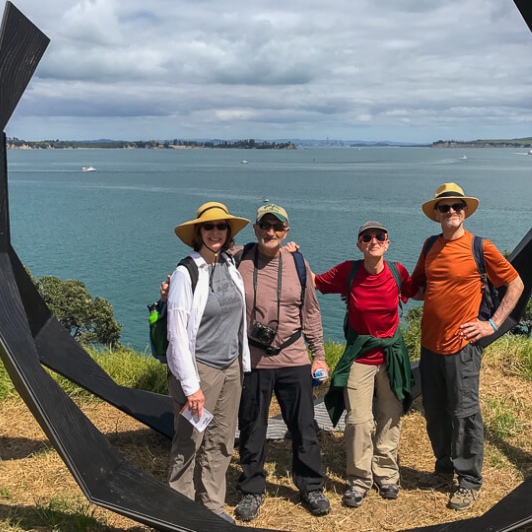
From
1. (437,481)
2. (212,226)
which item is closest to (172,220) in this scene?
(437,481)

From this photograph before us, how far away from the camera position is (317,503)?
4.34 meters

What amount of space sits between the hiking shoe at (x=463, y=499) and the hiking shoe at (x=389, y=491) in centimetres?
37

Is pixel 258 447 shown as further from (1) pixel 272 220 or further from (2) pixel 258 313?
(1) pixel 272 220

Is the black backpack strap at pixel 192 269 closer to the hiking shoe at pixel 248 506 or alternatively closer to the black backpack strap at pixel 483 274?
the hiking shoe at pixel 248 506

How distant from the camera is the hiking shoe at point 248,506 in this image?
14.1 ft

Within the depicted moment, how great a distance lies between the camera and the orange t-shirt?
4.11 meters

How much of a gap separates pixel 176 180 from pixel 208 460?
315 ft

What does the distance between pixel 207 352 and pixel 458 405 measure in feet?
5.70

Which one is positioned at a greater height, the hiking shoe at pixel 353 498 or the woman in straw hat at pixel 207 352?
the woman in straw hat at pixel 207 352

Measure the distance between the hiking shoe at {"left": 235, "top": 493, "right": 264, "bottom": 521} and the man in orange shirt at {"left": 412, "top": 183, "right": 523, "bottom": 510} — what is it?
52.7 inches

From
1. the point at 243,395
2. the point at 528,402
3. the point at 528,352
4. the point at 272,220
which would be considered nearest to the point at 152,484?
the point at 243,395

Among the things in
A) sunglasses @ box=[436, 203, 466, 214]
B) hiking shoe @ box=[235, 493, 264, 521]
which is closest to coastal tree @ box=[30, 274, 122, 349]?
hiking shoe @ box=[235, 493, 264, 521]

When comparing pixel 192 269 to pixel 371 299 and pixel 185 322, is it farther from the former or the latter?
pixel 371 299

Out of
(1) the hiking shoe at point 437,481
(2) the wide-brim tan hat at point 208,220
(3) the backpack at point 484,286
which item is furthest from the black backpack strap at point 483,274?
(2) the wide-brim tan hat at point 208,220
